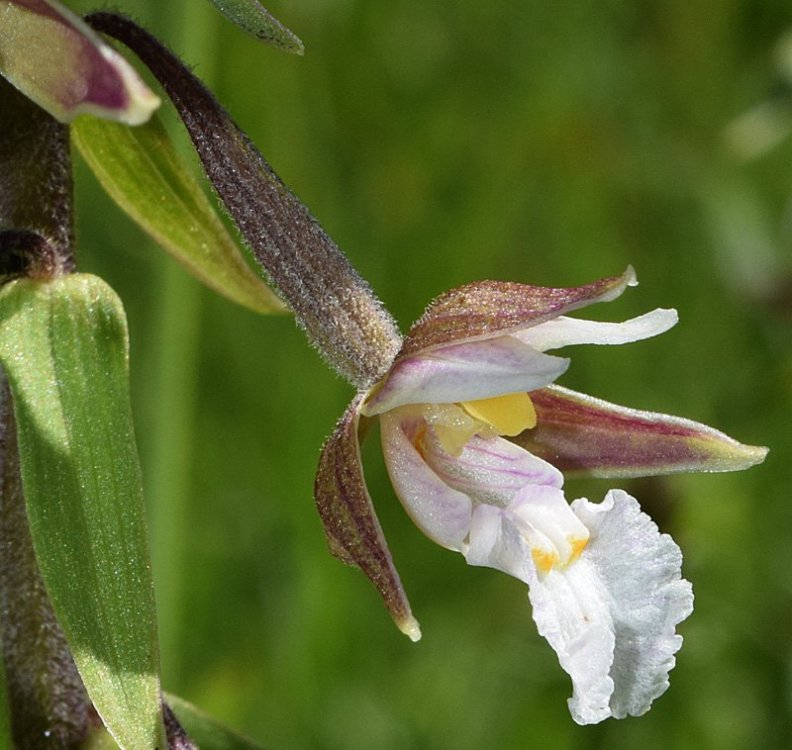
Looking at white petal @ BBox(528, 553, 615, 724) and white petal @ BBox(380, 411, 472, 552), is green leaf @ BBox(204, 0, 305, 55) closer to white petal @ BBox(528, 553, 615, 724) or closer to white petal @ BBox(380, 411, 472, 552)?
white petal @ BBox(380, 411, 472, 552)

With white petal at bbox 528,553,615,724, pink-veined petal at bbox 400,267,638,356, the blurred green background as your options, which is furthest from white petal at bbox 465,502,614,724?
the blurred green background

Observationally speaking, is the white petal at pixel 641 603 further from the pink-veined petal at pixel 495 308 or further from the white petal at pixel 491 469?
the pink-veined petal at pixel 495 308

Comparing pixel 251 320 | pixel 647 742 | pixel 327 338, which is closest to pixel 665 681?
pixel 327 338

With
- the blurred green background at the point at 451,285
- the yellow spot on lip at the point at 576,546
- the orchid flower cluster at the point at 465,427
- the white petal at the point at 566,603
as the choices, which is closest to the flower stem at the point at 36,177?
the orchid flower cluster at the point at 465,427

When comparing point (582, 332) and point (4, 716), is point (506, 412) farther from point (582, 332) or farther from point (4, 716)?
point (4, 716)

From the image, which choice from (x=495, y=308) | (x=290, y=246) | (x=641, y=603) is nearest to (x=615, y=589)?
(x=641, y=603)

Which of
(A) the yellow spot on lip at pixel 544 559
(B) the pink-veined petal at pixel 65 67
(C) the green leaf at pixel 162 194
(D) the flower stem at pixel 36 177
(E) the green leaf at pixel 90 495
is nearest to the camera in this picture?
(B) the pink-veined petal at pixel 65 67
